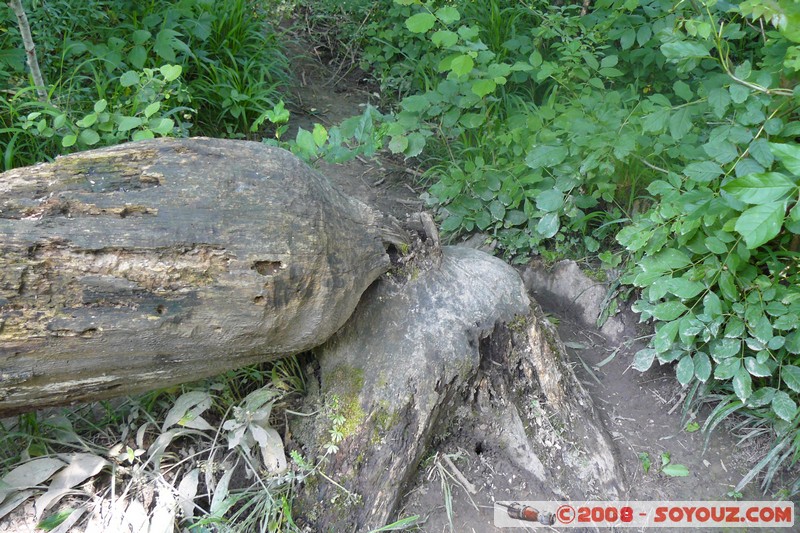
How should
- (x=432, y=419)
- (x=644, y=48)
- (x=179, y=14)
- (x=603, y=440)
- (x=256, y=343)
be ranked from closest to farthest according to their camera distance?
(x=256, y=343), (x=432, y=419), (x=603, y=440), (x=644, y=48), (x=179, y=14)

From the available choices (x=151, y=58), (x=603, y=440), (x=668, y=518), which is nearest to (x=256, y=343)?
(x=603, y=440)

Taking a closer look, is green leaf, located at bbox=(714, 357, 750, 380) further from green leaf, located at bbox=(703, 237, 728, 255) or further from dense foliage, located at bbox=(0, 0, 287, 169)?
dense foliage, located at bbox=(0, 0, 287, 169)

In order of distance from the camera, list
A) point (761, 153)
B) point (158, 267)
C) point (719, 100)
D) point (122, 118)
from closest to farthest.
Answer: point (158, 267), point (761, 153), point (719, 100), point (122, 118)

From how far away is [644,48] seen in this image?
11.3 ft

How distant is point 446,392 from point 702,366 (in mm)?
1076

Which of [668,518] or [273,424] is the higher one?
[273,424]

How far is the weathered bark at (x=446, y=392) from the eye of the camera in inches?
83.2

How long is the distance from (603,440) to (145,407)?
1.80 meters

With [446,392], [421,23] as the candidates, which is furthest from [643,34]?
[446,392]

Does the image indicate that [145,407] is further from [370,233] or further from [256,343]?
[370,233]

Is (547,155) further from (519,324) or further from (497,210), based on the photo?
(519,324)

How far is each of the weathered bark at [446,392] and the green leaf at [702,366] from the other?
1.46 ft

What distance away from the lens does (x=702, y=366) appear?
242 centimetres

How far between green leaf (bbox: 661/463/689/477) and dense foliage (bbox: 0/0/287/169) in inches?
101
